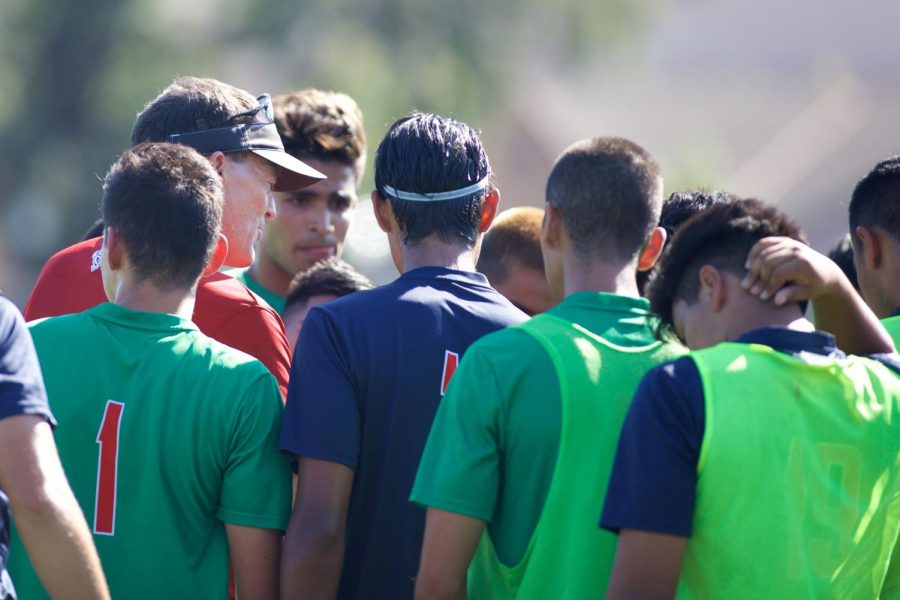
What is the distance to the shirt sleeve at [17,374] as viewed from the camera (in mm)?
2895

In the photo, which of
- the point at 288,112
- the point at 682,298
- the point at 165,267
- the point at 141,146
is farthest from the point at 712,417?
the point at 288,112

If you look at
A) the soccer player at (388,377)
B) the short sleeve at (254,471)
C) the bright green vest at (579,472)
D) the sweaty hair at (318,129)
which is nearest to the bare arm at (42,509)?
the short sleeve at (254,471)

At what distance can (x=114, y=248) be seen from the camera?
11.3ft

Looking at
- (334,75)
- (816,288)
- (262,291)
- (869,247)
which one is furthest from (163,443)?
(334,75)

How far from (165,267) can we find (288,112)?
112 inches

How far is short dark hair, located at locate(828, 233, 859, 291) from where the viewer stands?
5699 mm

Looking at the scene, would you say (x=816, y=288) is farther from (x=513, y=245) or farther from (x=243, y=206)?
(x=513, y=245)

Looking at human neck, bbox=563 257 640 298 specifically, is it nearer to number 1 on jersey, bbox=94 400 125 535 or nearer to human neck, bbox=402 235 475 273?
human neck, bbox=402 235 475 273

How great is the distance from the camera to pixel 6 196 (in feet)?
83.9

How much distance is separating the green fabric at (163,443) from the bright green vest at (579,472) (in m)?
0.73

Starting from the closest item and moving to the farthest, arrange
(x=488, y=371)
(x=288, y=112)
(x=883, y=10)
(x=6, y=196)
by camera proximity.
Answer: (x=488, y=371) → (x=288, y=112) → (x=6, y=196) → (x=883, y=10)

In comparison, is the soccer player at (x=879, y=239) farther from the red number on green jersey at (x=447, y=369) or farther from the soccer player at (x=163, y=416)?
the soccer player at (x=163, y=416)

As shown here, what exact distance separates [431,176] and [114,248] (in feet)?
2.99

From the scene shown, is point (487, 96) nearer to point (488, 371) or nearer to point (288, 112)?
point (288, 112)
